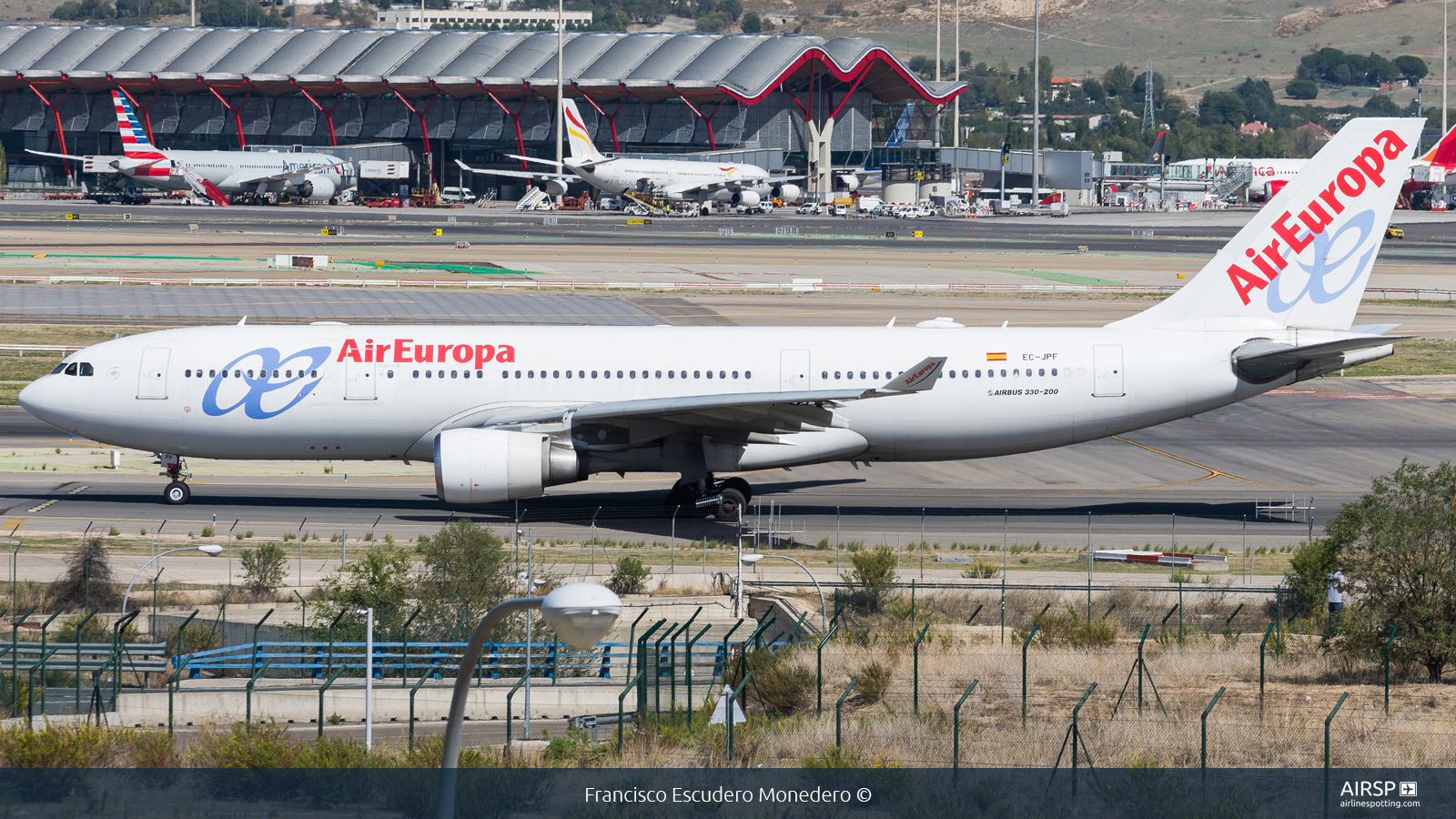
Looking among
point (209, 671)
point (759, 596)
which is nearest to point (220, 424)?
point (209, 671)

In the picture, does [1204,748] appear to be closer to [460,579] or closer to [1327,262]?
[460,579]

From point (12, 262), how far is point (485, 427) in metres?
74.5

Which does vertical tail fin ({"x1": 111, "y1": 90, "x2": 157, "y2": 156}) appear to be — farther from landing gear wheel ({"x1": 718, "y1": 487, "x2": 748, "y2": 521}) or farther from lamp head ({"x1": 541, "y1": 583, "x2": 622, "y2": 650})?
lamp head ({"x1": 541, "y1": 583, "x2": 622, "y2": 650})

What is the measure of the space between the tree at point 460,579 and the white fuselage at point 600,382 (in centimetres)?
735

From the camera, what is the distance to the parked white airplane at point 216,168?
571 ft

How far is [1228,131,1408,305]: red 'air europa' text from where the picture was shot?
40906mm

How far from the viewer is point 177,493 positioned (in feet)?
136

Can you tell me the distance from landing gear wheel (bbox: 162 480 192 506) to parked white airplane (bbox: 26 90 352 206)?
142 meters

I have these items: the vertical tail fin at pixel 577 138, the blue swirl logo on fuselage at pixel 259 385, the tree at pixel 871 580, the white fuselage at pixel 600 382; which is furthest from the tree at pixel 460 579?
the vertical tail fin at pixel 577 138

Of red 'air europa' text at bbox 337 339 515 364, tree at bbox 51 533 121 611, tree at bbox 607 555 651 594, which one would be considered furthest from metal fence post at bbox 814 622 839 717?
tree at bbox 51 533 121 611

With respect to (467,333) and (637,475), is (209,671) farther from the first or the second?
(637,475)

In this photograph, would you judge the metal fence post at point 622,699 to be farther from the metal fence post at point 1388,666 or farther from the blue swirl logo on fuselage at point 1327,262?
the blue swirl logo on fuselage at point 1327,262

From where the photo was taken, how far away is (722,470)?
132ft

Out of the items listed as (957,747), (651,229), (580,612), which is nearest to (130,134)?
(651,229)
